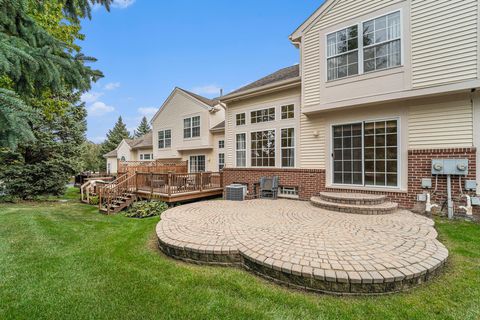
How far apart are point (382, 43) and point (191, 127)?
11844 millimetres

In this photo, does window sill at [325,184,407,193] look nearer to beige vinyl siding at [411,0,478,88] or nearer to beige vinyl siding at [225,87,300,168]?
beige vinyl siding at [225,87,300,168]

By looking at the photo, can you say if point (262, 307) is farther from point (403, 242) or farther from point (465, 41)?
point (465, 41)

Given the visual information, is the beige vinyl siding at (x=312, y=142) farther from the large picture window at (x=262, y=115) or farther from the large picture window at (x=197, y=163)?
the large picture window at (x=197, y=163)

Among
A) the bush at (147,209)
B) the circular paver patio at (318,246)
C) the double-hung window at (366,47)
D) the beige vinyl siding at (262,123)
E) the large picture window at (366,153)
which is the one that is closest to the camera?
the circular paver patio at (318,246)

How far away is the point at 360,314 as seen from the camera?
107 inches

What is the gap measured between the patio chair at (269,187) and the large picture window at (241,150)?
5.30 feet

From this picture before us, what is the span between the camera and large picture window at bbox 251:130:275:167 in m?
10.5

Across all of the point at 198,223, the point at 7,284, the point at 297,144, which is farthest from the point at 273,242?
the point at 297,144

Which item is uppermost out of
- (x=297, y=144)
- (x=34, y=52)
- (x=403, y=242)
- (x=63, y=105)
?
(x=63, y=105)

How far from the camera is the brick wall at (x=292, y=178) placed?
898cm

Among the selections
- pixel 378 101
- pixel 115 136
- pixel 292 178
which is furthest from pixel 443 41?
pixel 115 136

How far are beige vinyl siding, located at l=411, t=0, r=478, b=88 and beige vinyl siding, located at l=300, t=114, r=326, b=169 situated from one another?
3.17m

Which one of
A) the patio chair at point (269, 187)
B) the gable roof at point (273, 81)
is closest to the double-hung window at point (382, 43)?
the gable roof at point (273, 81)

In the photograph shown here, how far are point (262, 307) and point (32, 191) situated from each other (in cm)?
1525
